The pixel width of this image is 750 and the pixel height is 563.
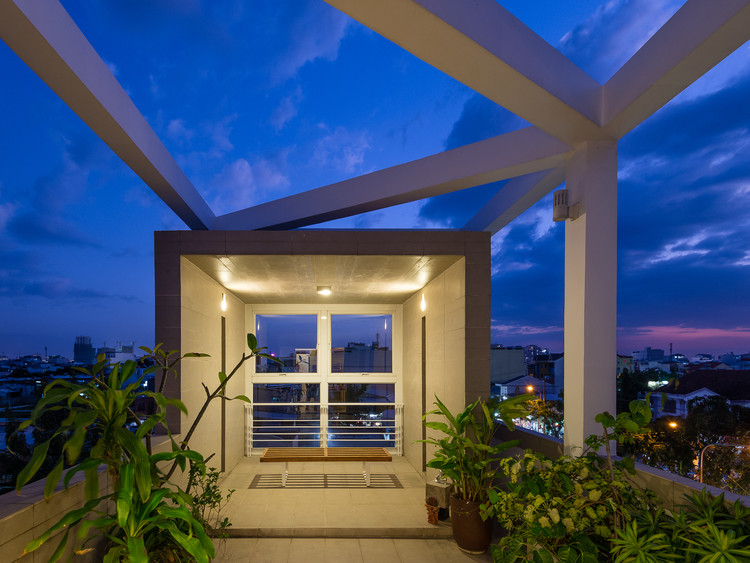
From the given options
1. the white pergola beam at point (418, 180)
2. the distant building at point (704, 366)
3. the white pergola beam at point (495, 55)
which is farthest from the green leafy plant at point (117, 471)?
the distant building at point (704, 366)

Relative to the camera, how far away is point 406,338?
785 centimetres

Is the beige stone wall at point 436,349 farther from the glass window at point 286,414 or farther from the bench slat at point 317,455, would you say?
the glass window at point 286,414

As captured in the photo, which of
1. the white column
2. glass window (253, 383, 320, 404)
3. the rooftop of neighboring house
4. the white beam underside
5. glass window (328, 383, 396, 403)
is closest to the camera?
the white column

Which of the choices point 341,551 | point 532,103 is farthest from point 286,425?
point 532,103

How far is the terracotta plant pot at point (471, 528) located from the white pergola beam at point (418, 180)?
2.87 metres

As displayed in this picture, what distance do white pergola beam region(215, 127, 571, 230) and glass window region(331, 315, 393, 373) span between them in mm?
3717

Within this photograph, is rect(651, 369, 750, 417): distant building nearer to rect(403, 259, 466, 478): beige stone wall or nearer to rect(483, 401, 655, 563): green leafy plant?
rect(403, 259, 466, 478): beige stone wall

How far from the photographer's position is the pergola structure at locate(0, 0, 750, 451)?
209 cm

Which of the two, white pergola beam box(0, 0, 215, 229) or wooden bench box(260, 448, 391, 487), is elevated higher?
white pergola beam box(0, 0, 215, 229)

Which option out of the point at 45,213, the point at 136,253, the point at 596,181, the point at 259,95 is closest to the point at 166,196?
the point at 596,181

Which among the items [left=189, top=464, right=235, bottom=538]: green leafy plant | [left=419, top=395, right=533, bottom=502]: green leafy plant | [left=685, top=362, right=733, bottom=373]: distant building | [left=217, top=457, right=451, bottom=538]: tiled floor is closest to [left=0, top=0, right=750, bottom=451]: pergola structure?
[left=419, top=395, right=533, bottom=502]: green leafy plant

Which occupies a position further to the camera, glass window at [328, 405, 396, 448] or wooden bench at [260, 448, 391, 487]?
glass window at [328, 405, 396, 448]

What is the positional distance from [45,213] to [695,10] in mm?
18615

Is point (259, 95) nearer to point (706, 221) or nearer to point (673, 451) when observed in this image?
point (706, 221)
